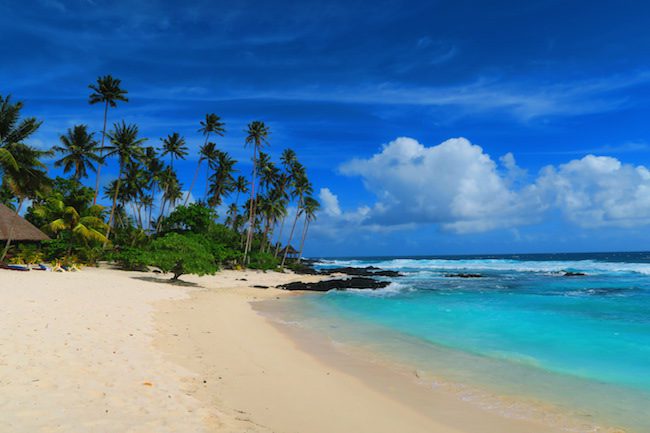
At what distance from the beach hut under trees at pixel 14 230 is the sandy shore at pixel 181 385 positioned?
18.4 m

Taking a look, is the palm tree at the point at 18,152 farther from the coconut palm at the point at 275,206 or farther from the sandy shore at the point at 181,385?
the coconut palm at the point at 275,206

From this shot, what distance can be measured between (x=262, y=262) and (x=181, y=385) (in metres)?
41.3

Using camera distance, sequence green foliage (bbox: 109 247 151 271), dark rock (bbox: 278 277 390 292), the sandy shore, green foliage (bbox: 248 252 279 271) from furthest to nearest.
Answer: green foliage (bbox: 248 252 279 271) → dark rock (bbox: 278 277 390 292) → green foliage (bbox: 109 247 151 271) → the sandy shore

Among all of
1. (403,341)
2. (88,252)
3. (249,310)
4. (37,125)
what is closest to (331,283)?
(249,310)

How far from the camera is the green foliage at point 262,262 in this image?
46.3 meters

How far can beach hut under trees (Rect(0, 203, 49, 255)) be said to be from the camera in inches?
986

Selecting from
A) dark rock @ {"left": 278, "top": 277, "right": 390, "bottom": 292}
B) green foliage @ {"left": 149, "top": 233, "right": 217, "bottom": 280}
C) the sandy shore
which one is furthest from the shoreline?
dark rock @ {"left": 278, "top": 277, "right": 390, "bottom": 292}

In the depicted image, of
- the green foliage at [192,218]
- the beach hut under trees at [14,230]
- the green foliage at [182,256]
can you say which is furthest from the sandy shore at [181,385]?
the green foliage at [192,218]

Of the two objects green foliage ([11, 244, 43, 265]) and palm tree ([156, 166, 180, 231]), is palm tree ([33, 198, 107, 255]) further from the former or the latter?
palm tree ([156, 166, 180, 231])

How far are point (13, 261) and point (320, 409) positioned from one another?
89.9 feet

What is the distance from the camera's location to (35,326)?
8.14m

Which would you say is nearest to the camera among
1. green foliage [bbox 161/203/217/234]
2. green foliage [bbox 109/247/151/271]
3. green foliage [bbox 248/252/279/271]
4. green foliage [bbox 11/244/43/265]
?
green foliage [bbox 11/244/43/265]

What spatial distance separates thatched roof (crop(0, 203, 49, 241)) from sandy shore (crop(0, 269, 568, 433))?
1858cm

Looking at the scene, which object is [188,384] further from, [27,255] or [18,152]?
[27,255]
